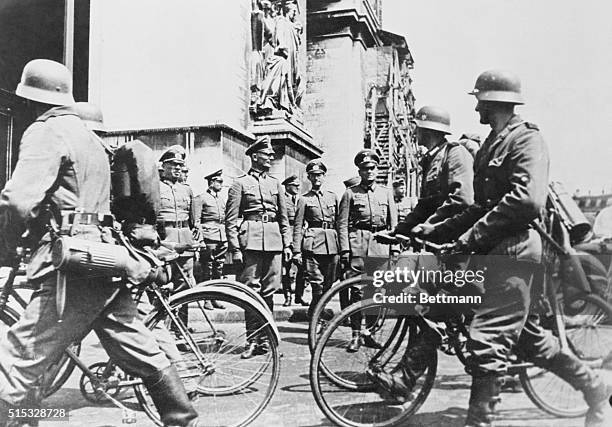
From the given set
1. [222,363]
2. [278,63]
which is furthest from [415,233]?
[278,63]

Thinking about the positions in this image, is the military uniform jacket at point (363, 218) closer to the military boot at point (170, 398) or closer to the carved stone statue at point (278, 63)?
the military boot at point (170, 398)

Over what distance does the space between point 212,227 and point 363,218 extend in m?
3.28

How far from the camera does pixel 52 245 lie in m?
3.36

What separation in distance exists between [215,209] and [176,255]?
4.87 metres

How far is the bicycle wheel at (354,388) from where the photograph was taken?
3.75 meters

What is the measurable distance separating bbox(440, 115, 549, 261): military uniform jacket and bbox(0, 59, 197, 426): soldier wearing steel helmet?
1926 millimetres

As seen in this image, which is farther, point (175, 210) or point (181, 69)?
point (181, 69)

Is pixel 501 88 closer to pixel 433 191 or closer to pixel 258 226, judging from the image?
pixel 433 191

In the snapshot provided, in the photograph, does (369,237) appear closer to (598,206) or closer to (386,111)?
(598,206)

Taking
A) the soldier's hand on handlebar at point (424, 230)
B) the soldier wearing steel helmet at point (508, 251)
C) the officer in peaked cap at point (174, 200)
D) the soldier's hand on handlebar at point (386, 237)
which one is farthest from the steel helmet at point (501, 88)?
the officer in peaked cap at point (174, 200)

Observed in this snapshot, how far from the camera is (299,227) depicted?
25.1ft

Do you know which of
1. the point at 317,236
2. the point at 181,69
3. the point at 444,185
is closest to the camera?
the point at 444,185

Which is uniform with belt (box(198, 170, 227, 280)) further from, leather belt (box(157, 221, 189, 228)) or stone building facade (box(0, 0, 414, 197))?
leather belt (box(157, 221, 189, 228))

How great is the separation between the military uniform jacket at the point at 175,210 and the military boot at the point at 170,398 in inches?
129
